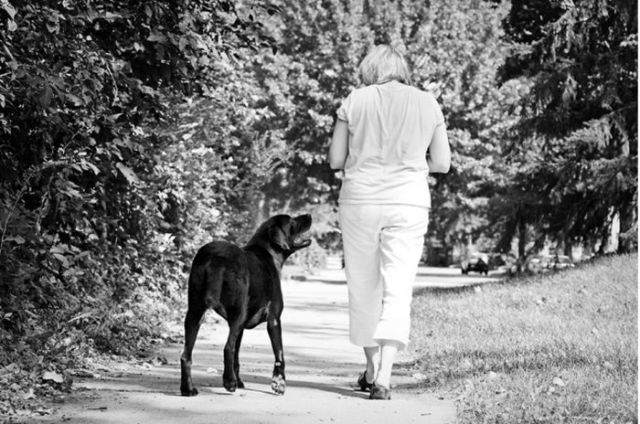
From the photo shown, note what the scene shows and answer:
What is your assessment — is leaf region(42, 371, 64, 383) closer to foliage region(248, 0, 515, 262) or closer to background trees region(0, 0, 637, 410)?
background trees region(0, 0, 637, 410)

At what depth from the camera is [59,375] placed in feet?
19.3

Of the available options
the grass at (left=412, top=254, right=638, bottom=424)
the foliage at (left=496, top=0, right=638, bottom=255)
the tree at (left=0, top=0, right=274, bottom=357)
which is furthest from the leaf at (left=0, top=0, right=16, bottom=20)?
the foliage at (left=496, top=0, right=638, bottom=255)

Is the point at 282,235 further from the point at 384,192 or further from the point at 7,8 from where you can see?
the point at 7,8

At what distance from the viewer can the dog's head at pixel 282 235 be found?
639cm

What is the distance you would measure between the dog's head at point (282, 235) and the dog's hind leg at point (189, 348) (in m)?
0.77

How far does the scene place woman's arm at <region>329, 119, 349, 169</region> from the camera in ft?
19.7

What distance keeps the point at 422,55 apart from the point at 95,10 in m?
27.4

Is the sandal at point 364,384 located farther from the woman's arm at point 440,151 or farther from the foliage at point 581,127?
the foliage at point 581,127

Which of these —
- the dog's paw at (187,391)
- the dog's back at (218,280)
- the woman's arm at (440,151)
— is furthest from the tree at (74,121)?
the woman's arm at (440,151)

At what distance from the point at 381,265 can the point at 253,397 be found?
1132mm

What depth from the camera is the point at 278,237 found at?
21.0 feet

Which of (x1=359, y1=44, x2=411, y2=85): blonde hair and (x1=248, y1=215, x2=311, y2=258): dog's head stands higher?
(x1=359, y1=44, x2=411, y2=85): blonde hair

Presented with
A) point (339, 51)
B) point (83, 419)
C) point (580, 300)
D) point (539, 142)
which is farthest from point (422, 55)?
point (83, 419)

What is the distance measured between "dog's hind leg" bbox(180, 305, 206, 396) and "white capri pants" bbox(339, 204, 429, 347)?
100cm
